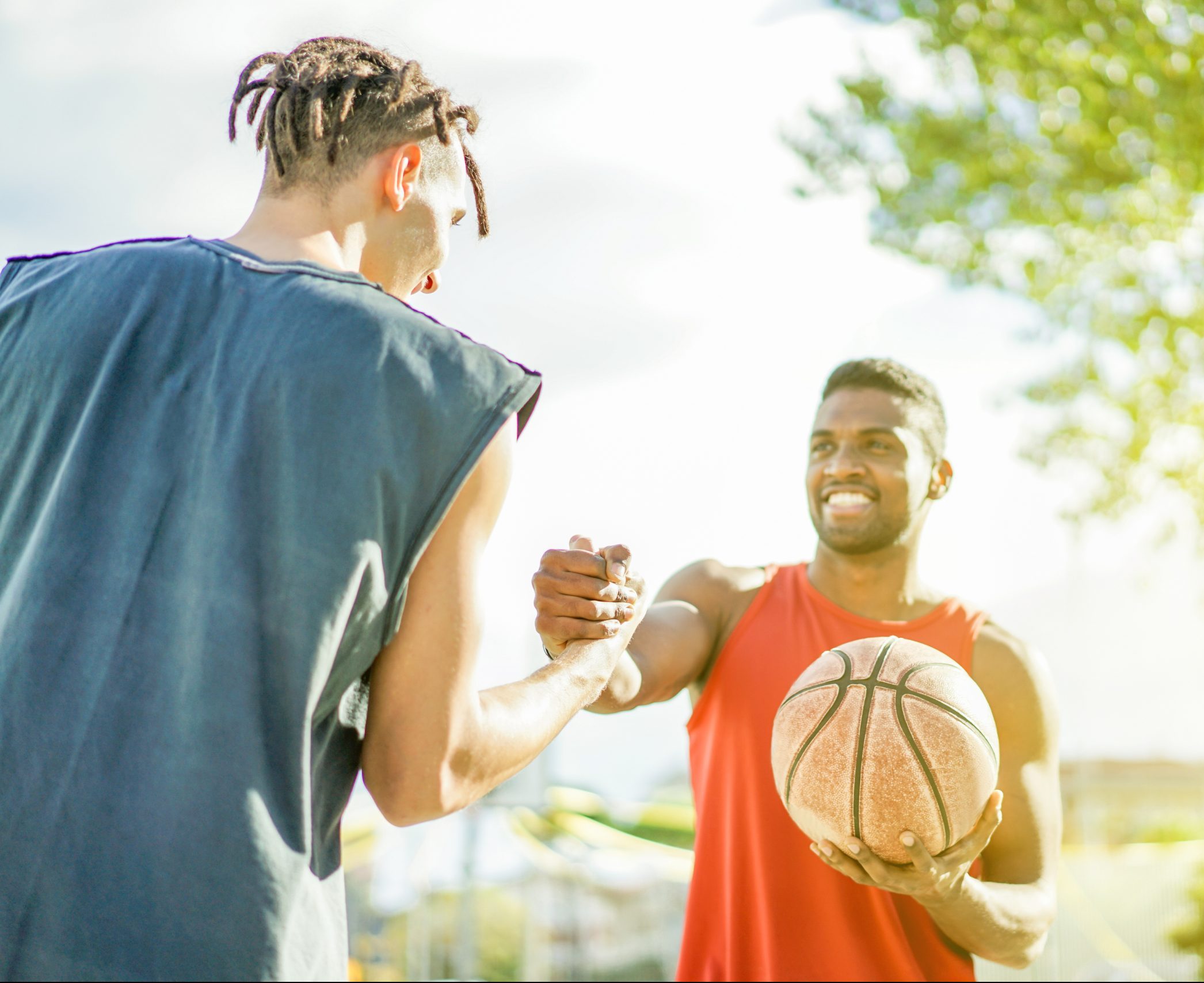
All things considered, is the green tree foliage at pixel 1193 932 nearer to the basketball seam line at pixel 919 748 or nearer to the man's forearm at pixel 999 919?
the man's forearm at pixel 999 919

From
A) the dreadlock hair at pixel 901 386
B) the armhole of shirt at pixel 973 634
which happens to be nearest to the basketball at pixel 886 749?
the armhole of shirt at pixel 973 634

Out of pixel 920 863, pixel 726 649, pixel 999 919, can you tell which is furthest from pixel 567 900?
pixel 920 863

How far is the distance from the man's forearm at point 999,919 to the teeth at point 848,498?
1.23 m

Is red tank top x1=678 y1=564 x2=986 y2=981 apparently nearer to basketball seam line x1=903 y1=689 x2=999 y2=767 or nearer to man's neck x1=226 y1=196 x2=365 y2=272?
basketball seam line x1=903 y1=689 x2=999 y2=767

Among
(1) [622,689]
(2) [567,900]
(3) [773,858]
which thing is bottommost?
(2) [567,900]

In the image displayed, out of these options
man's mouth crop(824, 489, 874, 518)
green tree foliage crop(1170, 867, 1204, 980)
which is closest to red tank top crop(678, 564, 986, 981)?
man's mouth crop(824, 489, 874, 518)

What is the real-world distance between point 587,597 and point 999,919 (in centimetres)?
175

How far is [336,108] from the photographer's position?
Result: 1989mm

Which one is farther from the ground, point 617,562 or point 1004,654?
point 617,562

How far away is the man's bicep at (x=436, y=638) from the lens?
64.2 inches

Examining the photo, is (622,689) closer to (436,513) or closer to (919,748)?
(919,748)

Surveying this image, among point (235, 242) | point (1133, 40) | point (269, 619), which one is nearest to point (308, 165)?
point (235, 242)

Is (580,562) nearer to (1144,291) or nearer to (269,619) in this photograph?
(269,619)

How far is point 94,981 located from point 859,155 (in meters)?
10.2
